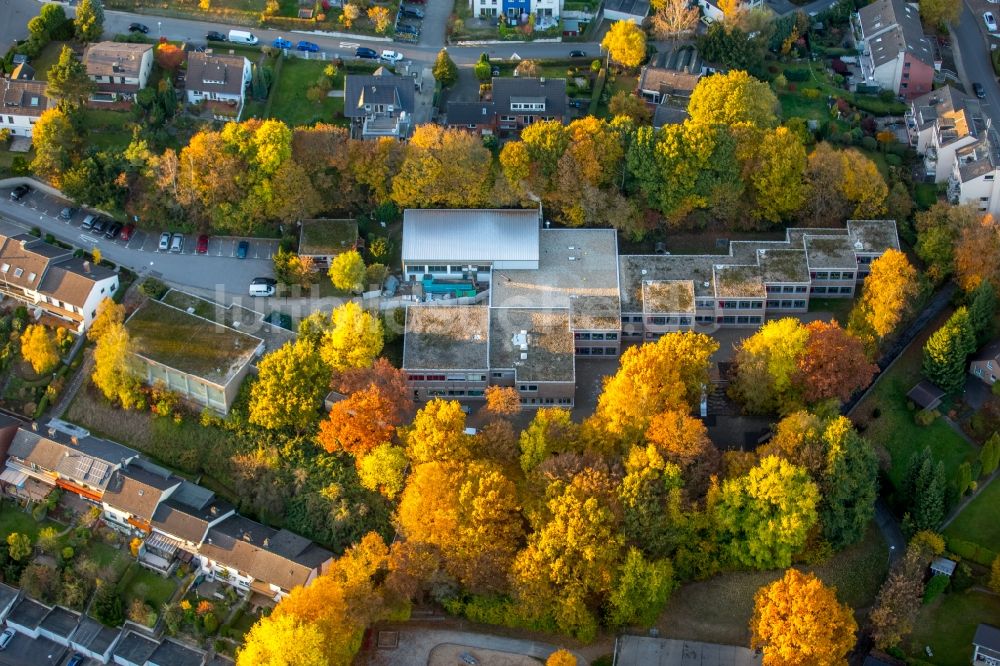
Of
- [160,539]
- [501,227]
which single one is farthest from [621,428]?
[160,539]

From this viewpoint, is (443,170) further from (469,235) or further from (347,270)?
(347,270)

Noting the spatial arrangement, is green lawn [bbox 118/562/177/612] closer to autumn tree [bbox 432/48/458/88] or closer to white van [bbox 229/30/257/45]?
autumn tree [bbox 432/48/458/88]

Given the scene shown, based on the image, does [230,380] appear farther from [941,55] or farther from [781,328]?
[941,55]

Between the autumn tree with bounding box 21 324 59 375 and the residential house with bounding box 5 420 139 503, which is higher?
the autumn tree with bounding box 21 324 59 375

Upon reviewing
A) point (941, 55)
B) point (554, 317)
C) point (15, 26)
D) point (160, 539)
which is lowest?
point (160, 539)

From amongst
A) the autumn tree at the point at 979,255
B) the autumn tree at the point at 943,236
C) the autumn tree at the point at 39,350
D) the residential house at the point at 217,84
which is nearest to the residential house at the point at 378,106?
the residential house at the point at 217,84

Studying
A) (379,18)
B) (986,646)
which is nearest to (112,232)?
(379,18)

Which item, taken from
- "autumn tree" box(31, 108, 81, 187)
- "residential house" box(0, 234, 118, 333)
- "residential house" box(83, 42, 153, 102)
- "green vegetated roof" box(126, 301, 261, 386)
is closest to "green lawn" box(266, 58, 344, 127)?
"residential house" box(83, 42, 153, 102)
